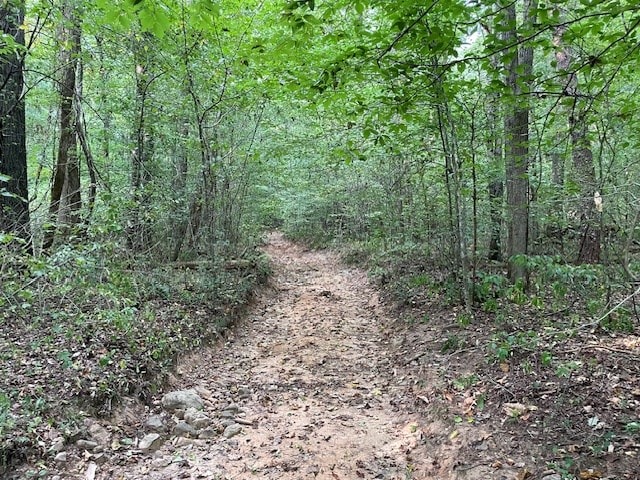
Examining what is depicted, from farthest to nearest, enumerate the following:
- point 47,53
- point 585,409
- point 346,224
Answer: point 346,224
point 47,53
point 585,409

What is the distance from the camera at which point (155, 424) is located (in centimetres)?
461

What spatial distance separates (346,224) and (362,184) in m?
3.53

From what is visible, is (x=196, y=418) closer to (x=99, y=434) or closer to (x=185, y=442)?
(x=185, y=442)

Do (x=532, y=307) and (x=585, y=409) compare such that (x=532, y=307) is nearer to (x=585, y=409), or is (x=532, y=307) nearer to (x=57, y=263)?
(x=585, y=409)

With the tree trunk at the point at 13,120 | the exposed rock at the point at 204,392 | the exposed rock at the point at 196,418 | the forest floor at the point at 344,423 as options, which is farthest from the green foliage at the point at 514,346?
the tree trunk at the point at 13,120

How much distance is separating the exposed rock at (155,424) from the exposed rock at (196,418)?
0.27 metres

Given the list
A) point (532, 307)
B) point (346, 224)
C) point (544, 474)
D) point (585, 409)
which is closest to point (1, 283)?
point (544, 474)

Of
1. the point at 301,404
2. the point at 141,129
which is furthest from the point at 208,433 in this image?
the point at 141,129

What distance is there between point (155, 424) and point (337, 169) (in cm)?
552

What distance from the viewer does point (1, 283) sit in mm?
3404

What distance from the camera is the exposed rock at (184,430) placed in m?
4.58

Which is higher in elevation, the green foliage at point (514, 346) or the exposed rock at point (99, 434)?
the green foliage at point (514, 346)

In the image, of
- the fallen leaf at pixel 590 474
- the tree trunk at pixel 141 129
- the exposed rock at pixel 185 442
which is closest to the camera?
the fallen leaf at pixel 590 474

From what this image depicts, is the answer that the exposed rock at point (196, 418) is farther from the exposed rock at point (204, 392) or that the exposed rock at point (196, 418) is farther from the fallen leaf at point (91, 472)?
the fallen leaf at point (91, 472)
